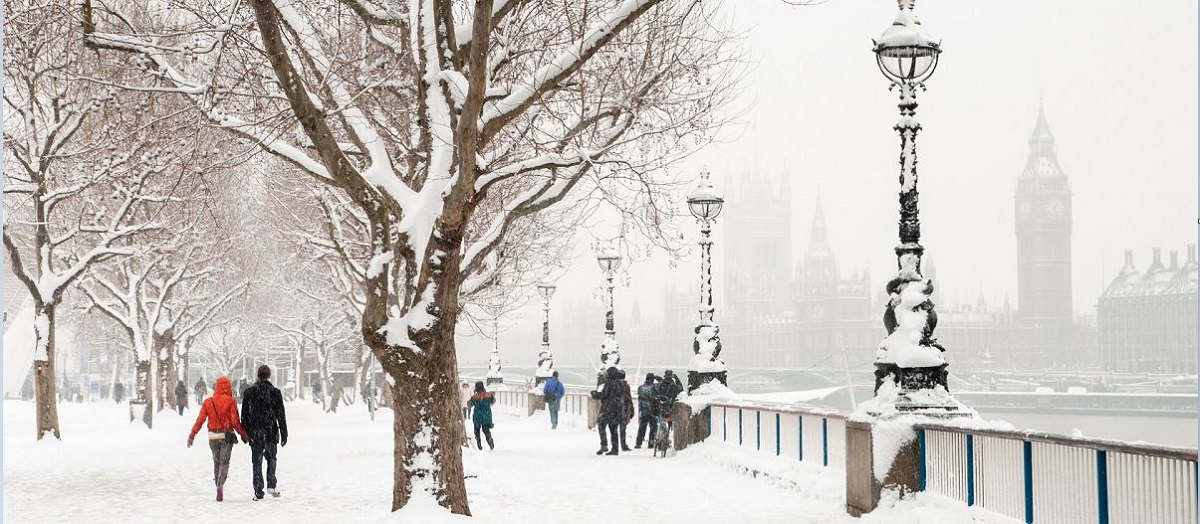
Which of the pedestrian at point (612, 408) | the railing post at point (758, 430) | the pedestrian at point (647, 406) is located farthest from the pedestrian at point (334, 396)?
the railing post at point (758, 430)

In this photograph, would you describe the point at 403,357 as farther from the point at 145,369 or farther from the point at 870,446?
the point at 145,369

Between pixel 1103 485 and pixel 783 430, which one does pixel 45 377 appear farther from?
pixel 1103 485

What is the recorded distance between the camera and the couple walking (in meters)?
15.5

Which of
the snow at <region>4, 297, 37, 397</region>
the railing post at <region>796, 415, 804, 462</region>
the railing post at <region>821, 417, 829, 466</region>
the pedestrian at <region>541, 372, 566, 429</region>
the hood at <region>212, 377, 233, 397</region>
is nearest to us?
the hood at <region>212, 377, 233, 397</region>

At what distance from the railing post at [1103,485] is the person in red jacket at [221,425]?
10.1 meters

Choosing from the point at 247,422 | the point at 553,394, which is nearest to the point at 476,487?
the point at 247,422

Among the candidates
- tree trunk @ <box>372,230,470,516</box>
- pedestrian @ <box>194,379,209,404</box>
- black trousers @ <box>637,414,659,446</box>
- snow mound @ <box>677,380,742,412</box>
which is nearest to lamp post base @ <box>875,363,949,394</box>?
tree trunk @ <box>372,230,470,516</box>

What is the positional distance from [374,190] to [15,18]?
23.0ft

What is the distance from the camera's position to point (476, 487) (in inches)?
688

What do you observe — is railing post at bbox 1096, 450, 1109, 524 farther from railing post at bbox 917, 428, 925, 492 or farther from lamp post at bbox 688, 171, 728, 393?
lamp post at bbox 688, 171, 728, 393

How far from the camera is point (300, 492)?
17.0 meters

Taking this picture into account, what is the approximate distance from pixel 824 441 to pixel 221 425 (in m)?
7.45

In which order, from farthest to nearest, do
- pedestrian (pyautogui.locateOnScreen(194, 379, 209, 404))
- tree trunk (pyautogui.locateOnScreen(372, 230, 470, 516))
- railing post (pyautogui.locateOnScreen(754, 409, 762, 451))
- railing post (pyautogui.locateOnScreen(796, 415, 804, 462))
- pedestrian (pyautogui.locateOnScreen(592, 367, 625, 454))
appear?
pedestrian (pyautogui.locateOnScreen(194, 379, 209, 404)) < pedestrian (pyautogui.locateOnScreen(592, 367, 625, 454)) < railing post (pyautogui.locateOnScreen(754, 409, 762, 451)) < railing post (pyautogui.locateOnScreen(796, 415, 804, 462)) < tree trunk (pyautogui.locateOnScreen(372, 230, 470, 516))

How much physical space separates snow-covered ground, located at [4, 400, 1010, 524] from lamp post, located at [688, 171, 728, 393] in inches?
67.6
